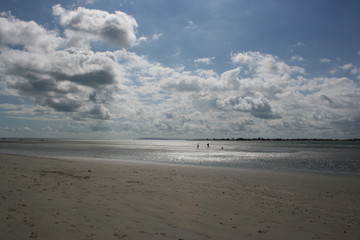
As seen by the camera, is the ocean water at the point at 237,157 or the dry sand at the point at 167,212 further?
the ocean water at the point at 237,157

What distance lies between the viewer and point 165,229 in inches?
275

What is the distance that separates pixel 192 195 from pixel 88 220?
5.51 metres

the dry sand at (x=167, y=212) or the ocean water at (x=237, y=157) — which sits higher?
the dry sand at (x=167, y=212)

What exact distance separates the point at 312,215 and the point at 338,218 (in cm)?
89

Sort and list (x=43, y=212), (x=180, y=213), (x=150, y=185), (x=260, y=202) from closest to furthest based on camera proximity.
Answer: (x=43, y=212)
(x=180, y=213)
(x=260, y=202)
(x=150, y=185)

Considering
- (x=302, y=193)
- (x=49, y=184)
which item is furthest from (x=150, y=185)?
(x=302, y=193)

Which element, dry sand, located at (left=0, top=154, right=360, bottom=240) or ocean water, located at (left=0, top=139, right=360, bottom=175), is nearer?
dry sand, located at (left=0, top=154, right=360, bottom=240)

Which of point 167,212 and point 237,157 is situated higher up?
point 167,212

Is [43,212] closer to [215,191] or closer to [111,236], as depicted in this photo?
[111,236]

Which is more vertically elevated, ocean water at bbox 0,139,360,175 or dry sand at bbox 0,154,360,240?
dry sand at bbox 0,154,360,240

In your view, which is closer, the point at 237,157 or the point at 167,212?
the point at 167,212

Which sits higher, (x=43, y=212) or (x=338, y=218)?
(x=43, y=212)

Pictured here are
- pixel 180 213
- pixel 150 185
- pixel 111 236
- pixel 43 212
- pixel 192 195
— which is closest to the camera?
pixel 111 236

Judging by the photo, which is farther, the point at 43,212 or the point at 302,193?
the point at 302,193
